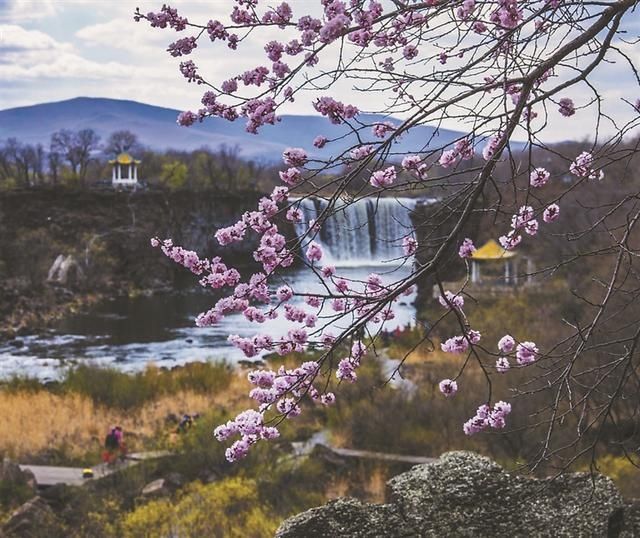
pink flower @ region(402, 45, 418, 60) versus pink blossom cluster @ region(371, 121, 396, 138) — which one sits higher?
pink flower @ region(402, 45, 418, 60)

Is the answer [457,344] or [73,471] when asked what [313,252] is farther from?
[73,471]

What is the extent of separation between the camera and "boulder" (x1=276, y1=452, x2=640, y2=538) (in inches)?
148

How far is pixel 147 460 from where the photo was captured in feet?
33.9

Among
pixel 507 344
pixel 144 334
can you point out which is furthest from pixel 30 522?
pixel 144 334

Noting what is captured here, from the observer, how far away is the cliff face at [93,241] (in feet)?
106

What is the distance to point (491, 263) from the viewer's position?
31.1 meters

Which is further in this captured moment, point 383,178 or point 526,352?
point 526,352

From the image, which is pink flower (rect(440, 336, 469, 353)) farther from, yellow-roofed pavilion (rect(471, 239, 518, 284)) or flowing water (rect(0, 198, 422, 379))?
yellow-roofed pavilion (rect(471, 239, 518, 284))

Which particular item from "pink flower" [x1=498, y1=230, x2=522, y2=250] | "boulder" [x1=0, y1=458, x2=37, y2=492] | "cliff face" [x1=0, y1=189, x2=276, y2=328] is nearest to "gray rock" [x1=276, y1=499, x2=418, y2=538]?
"pink flower" [x1=498, y1=230, x2=522, y2=250]

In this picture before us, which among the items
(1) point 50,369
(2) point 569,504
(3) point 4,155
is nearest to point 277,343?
(2) point 569,504

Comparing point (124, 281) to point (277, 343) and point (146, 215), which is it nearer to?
point (146, 215)

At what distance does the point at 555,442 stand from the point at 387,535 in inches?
229

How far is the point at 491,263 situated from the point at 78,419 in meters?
20.4

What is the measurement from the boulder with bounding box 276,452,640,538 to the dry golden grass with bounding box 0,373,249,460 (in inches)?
324
